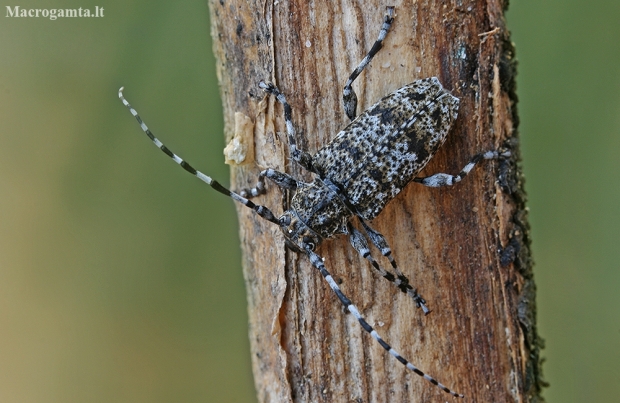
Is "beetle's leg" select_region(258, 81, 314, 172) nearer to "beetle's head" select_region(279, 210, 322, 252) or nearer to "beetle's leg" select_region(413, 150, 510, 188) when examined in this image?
"beetle's head" select_region(279, 210, 322, 252)

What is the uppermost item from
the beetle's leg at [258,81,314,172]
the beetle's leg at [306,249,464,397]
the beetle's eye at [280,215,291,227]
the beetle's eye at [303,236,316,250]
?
the beetle's leg at [258,81,314,172]

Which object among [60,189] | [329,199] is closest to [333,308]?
[329,199]

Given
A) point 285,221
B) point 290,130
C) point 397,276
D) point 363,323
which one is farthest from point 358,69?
point 363,323

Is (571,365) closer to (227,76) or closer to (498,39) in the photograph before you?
(498,39)

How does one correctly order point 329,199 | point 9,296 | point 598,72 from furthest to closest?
1. point 9,296
2. point 598,72
3. point 329,199

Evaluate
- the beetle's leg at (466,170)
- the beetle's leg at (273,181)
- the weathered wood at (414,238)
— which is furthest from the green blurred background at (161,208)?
the beetle's leg at (466,170)

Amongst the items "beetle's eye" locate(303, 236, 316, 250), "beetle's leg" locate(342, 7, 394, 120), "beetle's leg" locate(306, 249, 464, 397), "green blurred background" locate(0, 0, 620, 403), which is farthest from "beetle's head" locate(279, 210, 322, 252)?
"green blurred background" locate(0, 0, 620, 403)

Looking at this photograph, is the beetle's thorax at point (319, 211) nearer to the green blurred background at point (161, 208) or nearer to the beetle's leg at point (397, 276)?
the beetle's leg at point (397, 276)
